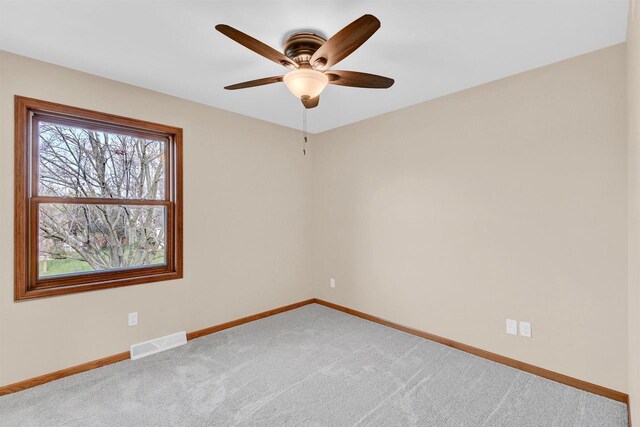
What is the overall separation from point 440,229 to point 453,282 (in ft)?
1.71

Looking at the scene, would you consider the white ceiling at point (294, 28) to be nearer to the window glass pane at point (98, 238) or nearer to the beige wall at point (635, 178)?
the beige wall at point (635, 178)

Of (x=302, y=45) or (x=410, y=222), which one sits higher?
(x=302, y=45)

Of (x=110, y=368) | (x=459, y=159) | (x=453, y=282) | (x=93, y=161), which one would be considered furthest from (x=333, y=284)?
(x=93, y=161)

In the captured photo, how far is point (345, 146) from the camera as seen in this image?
4.01 metres

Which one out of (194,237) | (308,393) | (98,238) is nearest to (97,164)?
(98,238)

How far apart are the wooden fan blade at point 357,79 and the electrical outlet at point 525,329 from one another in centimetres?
217

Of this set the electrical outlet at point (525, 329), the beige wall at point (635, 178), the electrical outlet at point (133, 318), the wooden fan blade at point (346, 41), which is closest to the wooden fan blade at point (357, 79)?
the wooden fan blade at point (346, 41)

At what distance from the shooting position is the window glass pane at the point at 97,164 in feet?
8.16

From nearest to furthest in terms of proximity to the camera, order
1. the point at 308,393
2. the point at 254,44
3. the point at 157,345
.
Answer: the point at 254,44 → the point at 308,393 → the point at 157,345

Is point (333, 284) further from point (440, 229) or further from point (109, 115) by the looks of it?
point (109, 115)

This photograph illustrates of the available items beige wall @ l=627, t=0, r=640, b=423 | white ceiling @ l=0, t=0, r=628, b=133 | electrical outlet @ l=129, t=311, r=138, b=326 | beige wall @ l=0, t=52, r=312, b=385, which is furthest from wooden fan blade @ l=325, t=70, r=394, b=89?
electrical outlet @ l=129, t=311, r=138, b=326

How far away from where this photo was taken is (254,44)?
169 centimetres

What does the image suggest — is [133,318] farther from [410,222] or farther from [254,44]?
[410,222]

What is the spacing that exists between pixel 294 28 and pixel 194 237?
2236mm
